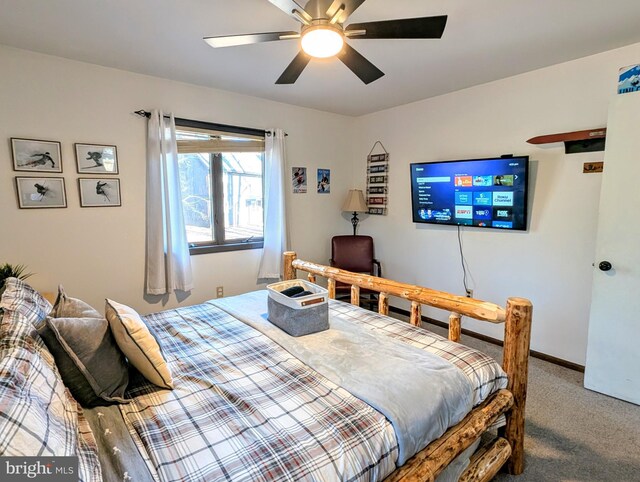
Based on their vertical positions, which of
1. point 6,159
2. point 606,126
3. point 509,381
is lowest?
point 509,381

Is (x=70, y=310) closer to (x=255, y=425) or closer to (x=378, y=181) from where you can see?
(x=255, y=425)

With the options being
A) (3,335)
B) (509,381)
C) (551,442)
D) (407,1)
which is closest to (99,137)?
(3,335)

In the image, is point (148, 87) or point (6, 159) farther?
point (148, 87)

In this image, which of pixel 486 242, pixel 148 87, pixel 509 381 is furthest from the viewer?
pixel 486 242

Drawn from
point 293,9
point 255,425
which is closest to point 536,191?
point 293,9

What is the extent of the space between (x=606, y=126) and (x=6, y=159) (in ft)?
14.7

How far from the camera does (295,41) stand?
91.9 inches

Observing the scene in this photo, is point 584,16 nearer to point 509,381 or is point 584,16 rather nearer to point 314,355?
point 509,381

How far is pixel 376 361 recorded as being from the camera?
1563mm

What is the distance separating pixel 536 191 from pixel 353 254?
6.71 ft

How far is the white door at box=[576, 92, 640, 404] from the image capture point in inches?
87.2

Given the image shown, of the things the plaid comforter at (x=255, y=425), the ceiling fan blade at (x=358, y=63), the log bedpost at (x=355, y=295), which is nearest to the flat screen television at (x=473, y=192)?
the log bedpost at (x=355, y=295)

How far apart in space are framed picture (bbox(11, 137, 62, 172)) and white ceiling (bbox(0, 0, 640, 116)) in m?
0.69

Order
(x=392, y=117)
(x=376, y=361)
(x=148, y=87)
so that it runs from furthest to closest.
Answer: (x=392, y=117) < (x=148, y=87) < (x=376, y=361)
